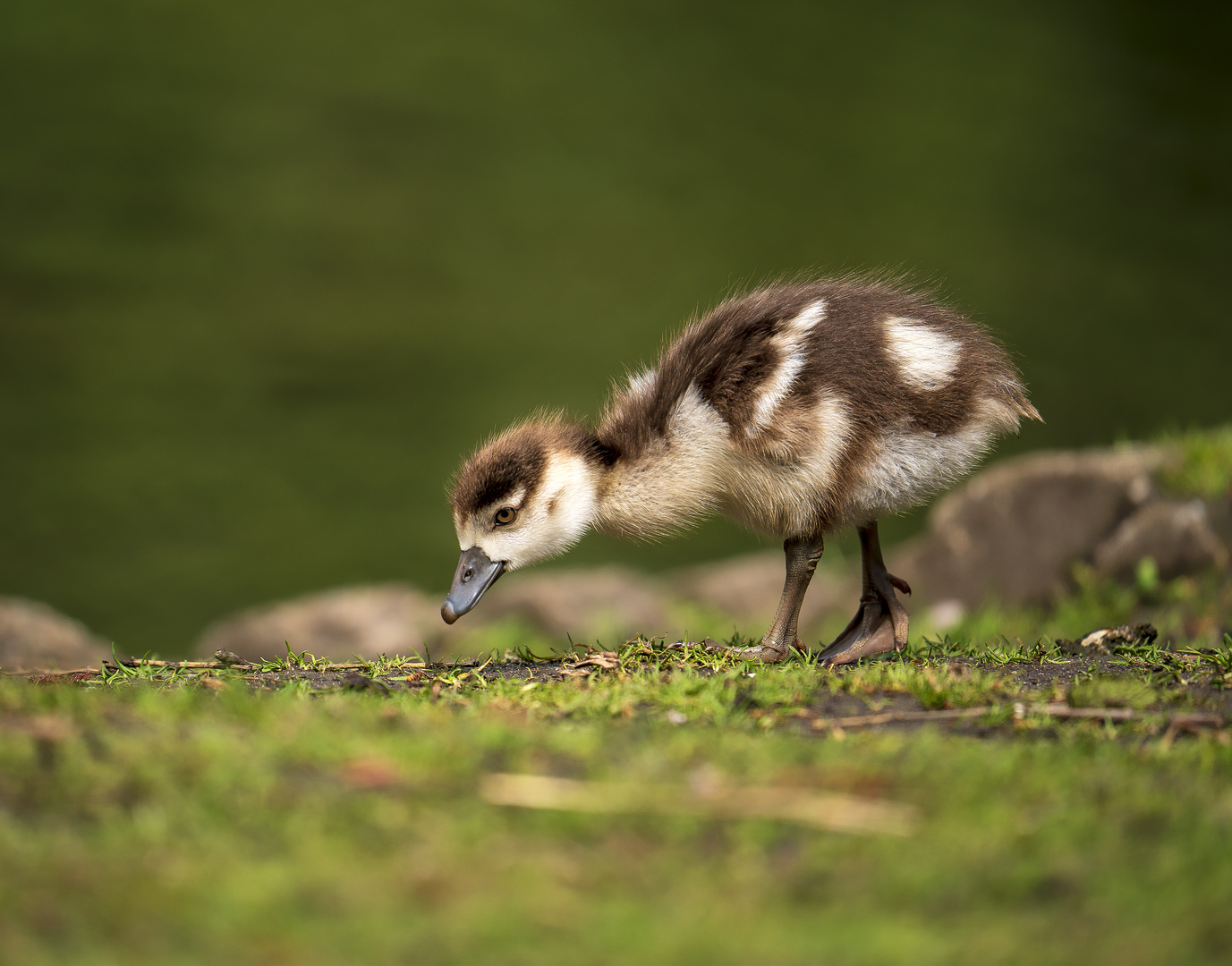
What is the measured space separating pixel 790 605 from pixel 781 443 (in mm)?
692

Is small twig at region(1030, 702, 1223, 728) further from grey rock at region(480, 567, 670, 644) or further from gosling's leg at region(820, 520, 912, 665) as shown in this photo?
grey rock at region(480, 567, 670, 644)

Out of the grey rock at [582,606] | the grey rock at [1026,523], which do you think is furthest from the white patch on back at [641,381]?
the grey rock at [582,606]

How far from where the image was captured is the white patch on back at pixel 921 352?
479cm

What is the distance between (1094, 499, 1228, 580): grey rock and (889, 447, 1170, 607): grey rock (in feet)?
0.56

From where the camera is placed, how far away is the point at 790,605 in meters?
4.91

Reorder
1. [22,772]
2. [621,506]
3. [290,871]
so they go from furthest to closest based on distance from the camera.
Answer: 1. [621,506]
2. [22,772]
3. [290,871]

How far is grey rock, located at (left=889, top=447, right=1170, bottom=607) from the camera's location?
819cm

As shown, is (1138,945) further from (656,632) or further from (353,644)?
(353,644)

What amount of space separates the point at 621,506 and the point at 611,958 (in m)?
3.15

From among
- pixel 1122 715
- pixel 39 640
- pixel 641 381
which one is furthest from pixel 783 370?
pixel 39 640

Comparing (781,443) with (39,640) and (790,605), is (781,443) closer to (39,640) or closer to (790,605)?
(790,605)

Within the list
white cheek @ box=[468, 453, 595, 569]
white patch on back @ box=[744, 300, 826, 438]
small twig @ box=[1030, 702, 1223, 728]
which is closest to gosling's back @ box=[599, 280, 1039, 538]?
white patch on back @ box=[744, 300, 826, 438]

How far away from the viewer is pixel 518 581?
11.1m

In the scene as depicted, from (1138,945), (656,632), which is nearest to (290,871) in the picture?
(1138,945)
